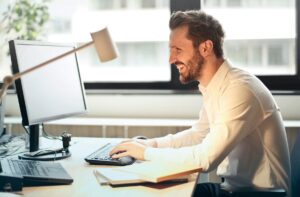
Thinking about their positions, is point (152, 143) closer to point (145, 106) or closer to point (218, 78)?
point (218, 78)

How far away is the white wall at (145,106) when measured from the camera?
2.78 metres

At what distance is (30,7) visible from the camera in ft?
10.1

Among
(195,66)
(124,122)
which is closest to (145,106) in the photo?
(124,122)

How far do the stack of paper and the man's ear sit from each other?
1.75ft

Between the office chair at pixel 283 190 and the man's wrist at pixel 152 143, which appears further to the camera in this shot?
the man's wrist at pixel 152 143

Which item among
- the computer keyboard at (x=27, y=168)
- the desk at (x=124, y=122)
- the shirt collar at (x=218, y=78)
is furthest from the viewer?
the desk at (x=124, y=122)

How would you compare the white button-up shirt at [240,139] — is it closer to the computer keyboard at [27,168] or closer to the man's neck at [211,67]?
the man's neck at [211,67]

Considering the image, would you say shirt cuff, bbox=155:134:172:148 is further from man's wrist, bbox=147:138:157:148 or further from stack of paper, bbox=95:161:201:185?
stack of paper, bbox=95:161:201:185

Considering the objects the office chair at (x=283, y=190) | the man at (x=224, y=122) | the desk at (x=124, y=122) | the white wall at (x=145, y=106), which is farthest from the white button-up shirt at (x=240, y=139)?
the white wall at (x=145, y=106)

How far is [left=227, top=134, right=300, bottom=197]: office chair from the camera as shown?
55.7 inches

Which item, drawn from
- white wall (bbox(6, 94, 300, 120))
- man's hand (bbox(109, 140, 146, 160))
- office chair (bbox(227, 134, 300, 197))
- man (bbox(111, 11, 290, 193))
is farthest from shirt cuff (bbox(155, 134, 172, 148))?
white wall (bbox(6, 94, 300, 120))

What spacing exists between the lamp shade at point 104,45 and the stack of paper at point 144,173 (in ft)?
1.35

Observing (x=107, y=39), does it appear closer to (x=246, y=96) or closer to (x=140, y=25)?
(x=246, y=96)

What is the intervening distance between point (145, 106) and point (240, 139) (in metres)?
1.28
